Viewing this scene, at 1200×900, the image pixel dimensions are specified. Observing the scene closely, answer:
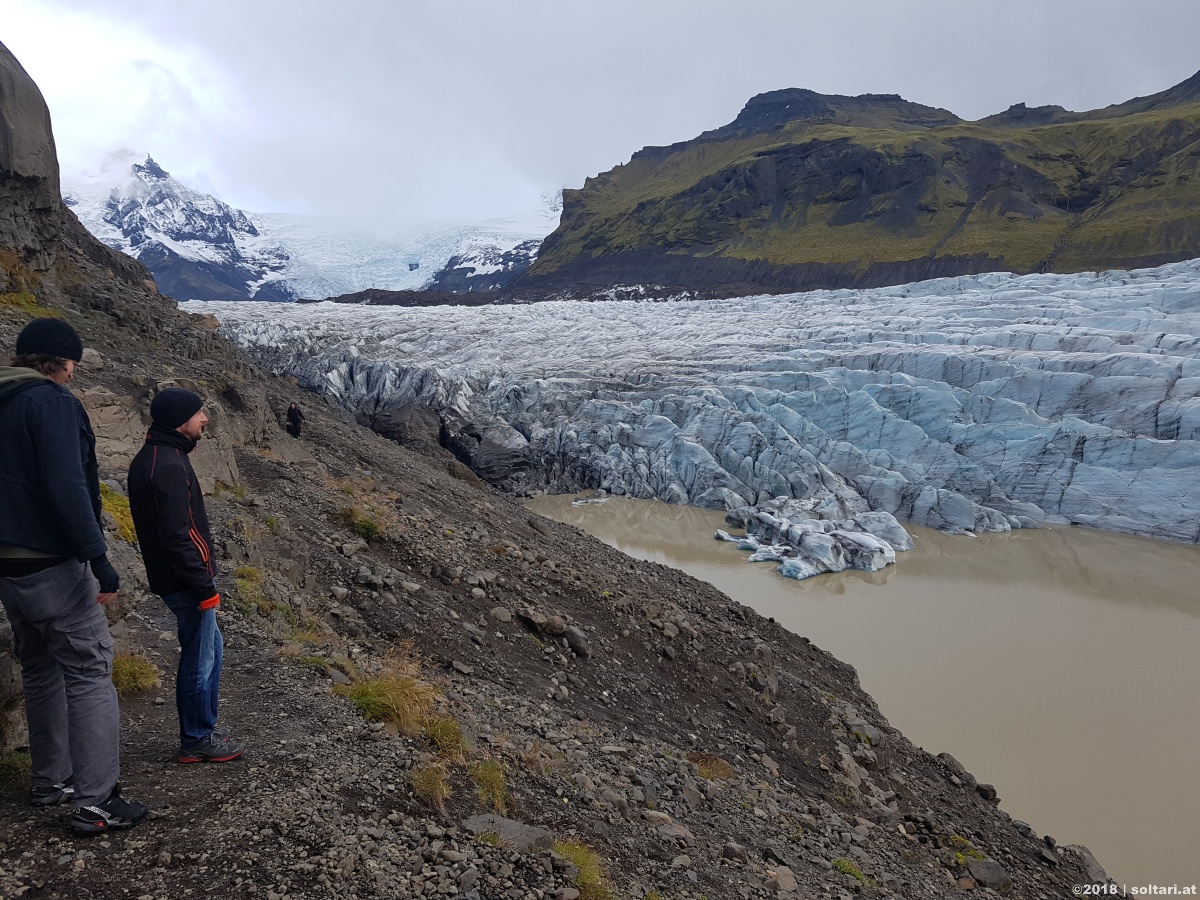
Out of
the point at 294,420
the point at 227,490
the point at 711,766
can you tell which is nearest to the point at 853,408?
the point at 294,420

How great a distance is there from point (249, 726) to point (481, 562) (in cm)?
499

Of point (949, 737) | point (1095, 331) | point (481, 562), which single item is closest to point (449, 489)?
point (481, 562)

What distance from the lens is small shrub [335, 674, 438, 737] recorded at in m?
4.02

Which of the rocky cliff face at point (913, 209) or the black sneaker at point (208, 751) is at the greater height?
the rocky cliff face at point (913, 209)

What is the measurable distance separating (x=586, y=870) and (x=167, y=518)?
234cm

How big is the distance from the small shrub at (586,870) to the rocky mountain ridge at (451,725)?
1 centimetres

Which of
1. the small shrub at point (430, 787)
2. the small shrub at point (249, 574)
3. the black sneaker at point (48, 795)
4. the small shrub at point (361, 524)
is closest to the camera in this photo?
the black sneaker at point (48, 795)

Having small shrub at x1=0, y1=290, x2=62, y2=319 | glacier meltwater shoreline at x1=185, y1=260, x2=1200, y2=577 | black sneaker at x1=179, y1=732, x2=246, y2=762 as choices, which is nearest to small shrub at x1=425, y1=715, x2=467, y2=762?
black sneaker at x1=179, y1=732, x2=246, y2=762

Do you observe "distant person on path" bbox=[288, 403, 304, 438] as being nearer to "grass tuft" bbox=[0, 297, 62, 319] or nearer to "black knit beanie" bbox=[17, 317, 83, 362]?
"grass tuft" bbox=[0, 297, 62, 319]

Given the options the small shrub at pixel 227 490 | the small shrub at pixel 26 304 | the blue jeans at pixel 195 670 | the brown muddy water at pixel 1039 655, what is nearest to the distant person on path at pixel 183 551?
the blue jeans at pixel 195 670

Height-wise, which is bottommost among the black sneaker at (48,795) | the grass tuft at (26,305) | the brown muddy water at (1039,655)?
the brown muddy water at (1039,655)

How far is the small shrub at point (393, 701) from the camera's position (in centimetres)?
402

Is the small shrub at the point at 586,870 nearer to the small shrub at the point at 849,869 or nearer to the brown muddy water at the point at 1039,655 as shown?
the small shrub at the point at 849,869

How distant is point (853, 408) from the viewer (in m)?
24.6
